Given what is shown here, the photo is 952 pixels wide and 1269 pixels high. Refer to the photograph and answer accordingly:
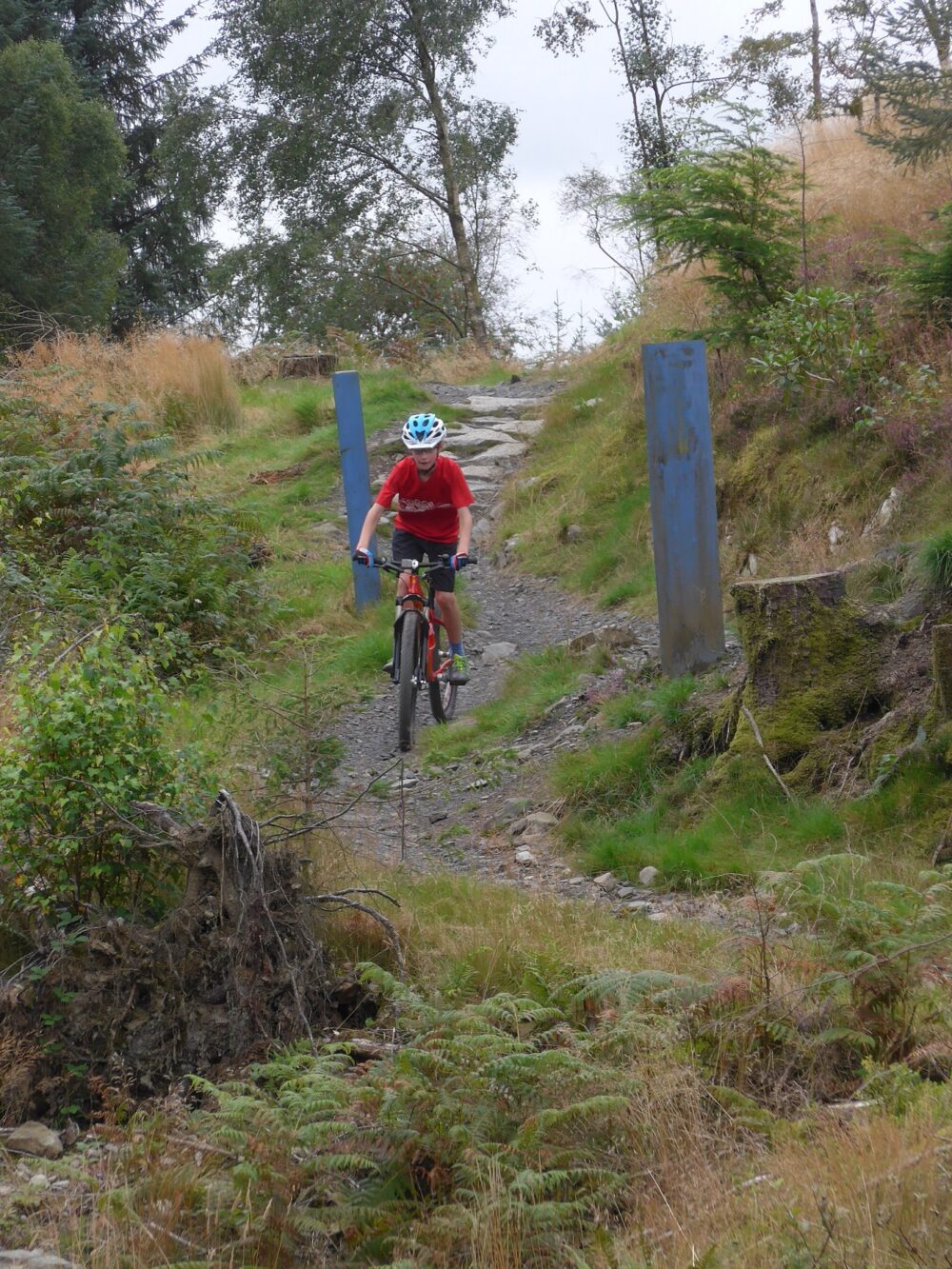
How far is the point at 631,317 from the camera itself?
55.4 feet

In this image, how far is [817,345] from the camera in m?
9.58

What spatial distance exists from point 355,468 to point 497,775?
5070 millimetres

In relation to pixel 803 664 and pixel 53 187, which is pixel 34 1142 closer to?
pixel 803 664

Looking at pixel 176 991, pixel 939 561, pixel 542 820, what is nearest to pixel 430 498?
pixel 542 820

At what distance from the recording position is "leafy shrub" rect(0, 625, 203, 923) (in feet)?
14.9

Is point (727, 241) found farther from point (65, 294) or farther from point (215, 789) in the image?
point (65, 294)

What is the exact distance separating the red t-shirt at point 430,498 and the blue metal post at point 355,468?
107 inches

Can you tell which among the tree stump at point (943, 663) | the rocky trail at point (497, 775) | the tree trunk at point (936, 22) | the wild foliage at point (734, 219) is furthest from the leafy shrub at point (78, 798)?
the tree trunk at point (936, 22)

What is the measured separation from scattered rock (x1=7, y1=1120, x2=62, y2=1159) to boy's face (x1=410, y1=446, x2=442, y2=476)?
532cm

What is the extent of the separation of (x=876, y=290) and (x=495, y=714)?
465 centimetres

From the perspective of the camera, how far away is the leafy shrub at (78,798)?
4527 mm

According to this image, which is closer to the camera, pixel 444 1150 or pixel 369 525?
pixel 444 1150

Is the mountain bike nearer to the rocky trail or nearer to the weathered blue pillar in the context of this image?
the rocky trail

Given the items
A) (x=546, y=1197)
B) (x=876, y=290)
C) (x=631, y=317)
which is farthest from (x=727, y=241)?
(x=546, y=1197)
